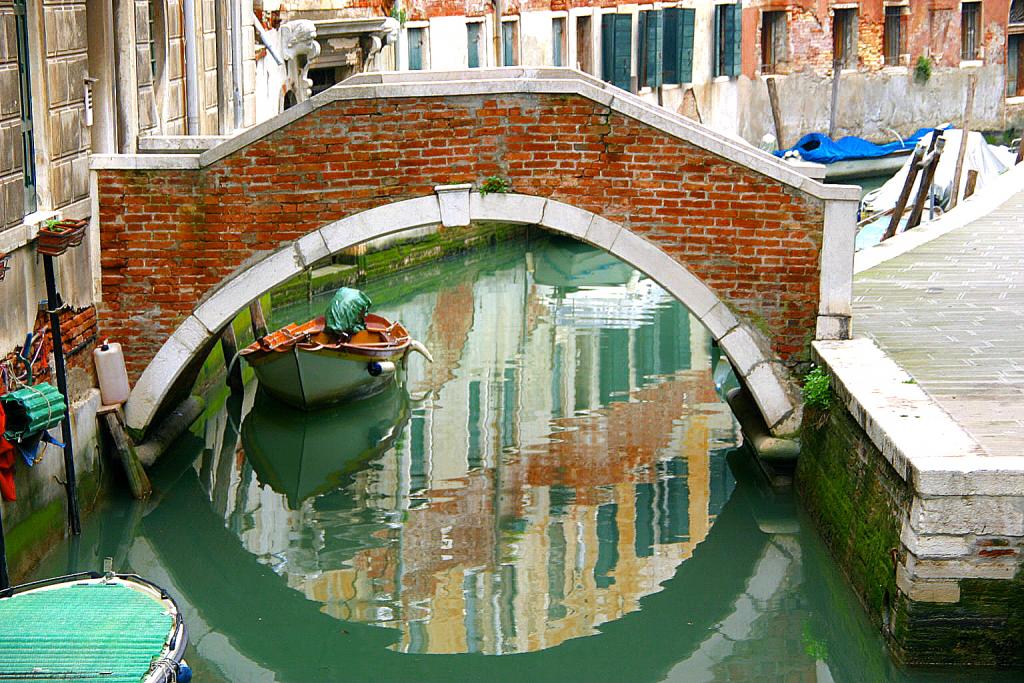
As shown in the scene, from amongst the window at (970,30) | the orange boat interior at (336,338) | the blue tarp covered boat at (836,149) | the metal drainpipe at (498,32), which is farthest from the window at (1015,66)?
the orange boat interior at (336,338)

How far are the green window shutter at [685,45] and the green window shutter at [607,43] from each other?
147 cm

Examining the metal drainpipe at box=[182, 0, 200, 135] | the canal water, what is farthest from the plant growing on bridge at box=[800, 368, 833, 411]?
the metal drainpipe at box=[182, 0, 200, 135]

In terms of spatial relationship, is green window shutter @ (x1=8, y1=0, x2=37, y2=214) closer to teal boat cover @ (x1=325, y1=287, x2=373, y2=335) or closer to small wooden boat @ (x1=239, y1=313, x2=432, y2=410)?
small wooden boat @ (x1=239, y1=313, x2=432, y2=410)

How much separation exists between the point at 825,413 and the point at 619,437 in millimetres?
2204

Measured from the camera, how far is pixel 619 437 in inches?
357

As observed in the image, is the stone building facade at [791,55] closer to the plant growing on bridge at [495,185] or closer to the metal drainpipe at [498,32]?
the metal drainpipe at [498,32]

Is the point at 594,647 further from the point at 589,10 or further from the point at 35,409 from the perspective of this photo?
the point at 589,10

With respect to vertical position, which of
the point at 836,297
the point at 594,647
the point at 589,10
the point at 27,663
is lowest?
the point at 594,647

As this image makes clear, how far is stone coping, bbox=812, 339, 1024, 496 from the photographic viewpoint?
17.1 feet

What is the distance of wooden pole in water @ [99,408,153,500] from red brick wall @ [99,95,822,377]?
74 cm

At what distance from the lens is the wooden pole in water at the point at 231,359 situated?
10.1 metres

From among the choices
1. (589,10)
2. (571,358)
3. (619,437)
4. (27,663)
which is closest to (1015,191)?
(571,358)

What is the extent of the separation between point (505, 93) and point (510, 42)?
10435 millimetres

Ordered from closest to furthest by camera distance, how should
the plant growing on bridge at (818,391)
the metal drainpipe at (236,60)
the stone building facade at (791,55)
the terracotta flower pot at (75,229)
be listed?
the terracotta flower pot at (75,229) < the plant growing on bridge at (818,391) < the metal drainpipe at (236,60) < the stone building facade at (791,55)
